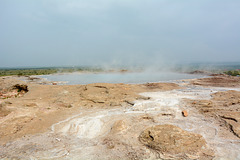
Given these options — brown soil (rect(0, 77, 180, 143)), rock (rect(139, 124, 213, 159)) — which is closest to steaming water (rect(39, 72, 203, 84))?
brown soil (rect(0, 77, 180, 143))

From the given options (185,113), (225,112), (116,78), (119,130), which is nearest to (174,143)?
(119,130)

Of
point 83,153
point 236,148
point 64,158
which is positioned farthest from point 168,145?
point 64,158

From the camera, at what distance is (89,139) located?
5867 mm

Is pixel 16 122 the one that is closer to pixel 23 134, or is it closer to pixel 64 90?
pixel 23 134

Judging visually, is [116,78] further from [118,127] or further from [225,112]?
[118,127]

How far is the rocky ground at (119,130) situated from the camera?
4.84 meters

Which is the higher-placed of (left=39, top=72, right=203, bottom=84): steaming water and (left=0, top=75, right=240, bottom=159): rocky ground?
(left=39, top=72, right=203, bottom=84): steaming water

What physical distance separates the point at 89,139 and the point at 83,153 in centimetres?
100

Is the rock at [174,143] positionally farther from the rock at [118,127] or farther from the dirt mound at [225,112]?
the dirt mound at [225,112]

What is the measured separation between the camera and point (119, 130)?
636 centimetres

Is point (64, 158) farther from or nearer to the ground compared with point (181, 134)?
nearer to the ground

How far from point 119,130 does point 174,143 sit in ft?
7.42

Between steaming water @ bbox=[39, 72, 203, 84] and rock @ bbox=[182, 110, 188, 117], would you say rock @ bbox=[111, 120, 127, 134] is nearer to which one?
rock @ bbox=[182, 110, 188, 117]

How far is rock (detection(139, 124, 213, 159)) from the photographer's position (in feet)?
15.0
